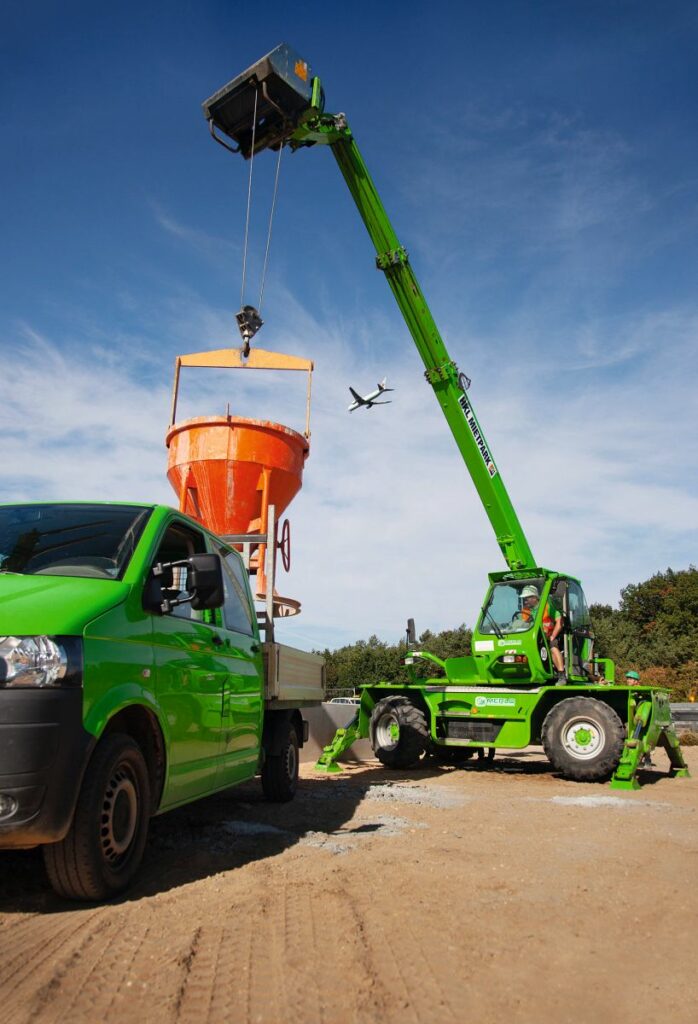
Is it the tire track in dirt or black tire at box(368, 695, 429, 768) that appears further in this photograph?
black tire at box(368, 695, 429, 768)

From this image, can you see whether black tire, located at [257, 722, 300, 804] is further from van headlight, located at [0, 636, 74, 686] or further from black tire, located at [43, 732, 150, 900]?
van headlight, located at [0, 636, 74, 686]

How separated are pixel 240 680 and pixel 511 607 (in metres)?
6.88

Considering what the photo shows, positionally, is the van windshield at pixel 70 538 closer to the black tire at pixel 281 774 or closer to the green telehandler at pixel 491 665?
the black tire at pixel 281 774

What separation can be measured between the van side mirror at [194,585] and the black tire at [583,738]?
6850mm

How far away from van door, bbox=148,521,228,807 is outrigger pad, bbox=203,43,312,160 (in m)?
8.47

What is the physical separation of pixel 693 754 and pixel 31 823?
13942 mm

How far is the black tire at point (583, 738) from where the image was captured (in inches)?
372

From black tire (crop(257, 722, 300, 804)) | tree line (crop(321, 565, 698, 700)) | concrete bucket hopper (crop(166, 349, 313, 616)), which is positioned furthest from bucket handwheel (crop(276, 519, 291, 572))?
tree line (crop(321, 565, 698, 700))

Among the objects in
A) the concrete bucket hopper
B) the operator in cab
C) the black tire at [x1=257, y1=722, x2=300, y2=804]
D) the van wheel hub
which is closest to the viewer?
the van wheel hub

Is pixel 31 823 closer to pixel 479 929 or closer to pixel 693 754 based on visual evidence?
pixel 479 929

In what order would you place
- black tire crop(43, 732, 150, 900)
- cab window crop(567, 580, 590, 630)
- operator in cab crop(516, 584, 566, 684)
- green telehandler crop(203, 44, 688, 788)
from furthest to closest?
cab window crop(567, 580, 590, 630)
operator in cab crop(516, 584, 566, 684)
green telehandler crop(203, 44, 688, 788)
black tire crop(43, 732, 150, 900)

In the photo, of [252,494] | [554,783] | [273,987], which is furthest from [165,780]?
[252,494]

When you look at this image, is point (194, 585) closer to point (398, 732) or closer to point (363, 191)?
point (398, 732)

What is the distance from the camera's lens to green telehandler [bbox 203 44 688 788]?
9836mm
